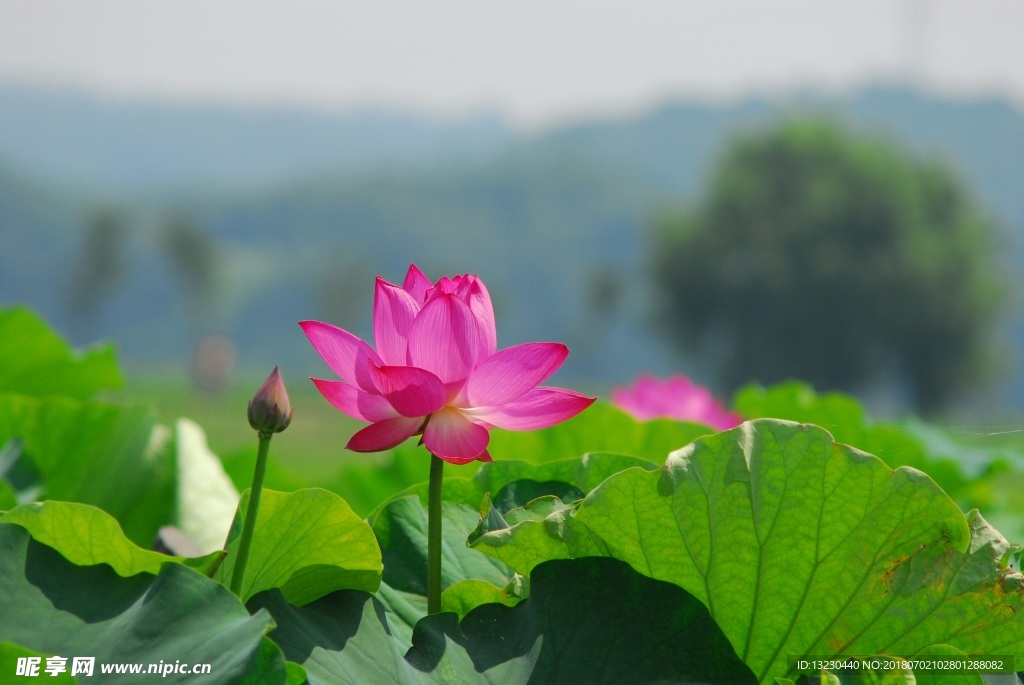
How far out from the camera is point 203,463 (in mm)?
1016

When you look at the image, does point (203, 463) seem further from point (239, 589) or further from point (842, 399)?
point (842, 399)

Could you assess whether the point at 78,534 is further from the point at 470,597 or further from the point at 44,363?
the point at 44,363

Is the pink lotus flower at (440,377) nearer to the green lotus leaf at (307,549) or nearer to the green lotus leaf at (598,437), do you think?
the green lotus leaf at (307,549)

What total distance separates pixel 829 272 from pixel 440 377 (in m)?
28.8

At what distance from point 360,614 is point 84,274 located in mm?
50621

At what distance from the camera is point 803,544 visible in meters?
0.53

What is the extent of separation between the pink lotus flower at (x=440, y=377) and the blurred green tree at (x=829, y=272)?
1119 inches

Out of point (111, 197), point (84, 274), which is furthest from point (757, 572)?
point (111, 197)

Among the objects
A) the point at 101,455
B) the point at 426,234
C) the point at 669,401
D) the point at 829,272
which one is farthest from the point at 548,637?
the point at 426,234

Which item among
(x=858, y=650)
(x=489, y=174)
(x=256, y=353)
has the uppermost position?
(x=858, y=650)

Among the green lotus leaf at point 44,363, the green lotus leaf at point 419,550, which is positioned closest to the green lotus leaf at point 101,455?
the green lotus leaf at point 44,363

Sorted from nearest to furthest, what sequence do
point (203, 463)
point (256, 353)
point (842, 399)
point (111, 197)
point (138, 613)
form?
1. point (138, 613)
2. point (203, 463)
3. point (842, 399)
4. point (256, 353)
5. point (111, 197)

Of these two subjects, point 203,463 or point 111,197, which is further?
point 111,197

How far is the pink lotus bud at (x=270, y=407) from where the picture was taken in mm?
504
